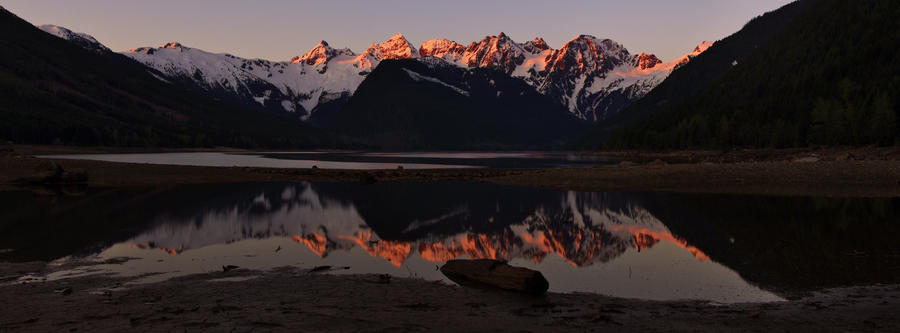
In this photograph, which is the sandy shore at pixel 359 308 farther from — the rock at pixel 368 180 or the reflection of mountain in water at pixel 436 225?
the rock at pixel 368 180

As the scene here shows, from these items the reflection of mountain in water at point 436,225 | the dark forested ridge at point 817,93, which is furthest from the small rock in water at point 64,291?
the dark forested ridge at point 817,93

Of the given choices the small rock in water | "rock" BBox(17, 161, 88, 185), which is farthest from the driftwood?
"rock" BBox(17, 161, 88, 185)

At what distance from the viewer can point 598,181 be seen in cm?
7081

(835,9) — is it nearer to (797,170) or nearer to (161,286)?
(797,170)

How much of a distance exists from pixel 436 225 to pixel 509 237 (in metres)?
6.95

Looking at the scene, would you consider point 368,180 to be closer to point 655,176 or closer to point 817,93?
point 655,176

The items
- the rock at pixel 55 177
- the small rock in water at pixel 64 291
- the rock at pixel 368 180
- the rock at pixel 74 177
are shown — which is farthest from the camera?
the rock at pixel 368 180

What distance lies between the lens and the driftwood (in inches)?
750

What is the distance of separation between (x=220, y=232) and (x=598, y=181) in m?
48.8

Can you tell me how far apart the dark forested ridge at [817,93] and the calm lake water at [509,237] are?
79.9 meters

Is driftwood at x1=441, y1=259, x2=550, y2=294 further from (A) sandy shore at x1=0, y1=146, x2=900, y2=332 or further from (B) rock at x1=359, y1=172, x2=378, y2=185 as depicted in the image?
(B) rock at x1=359, y1=172, x2=378, y2=185

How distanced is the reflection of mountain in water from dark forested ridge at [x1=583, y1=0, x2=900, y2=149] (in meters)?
83.5

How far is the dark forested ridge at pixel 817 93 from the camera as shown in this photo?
112688 millimetres

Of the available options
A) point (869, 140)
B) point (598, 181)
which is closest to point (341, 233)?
point (598, 181)
